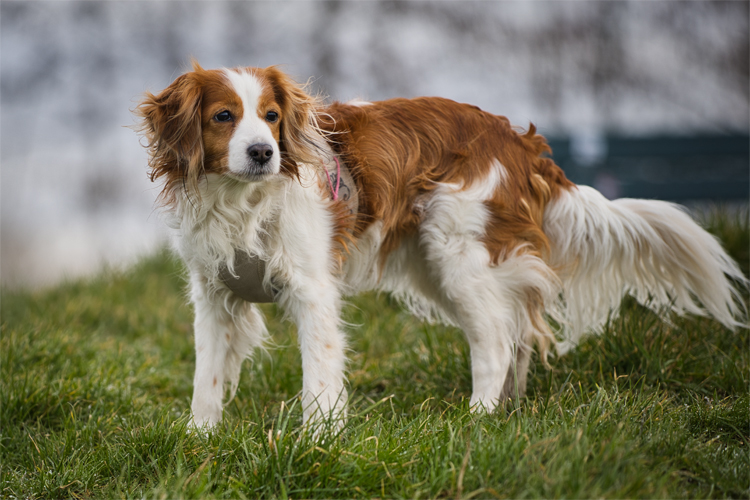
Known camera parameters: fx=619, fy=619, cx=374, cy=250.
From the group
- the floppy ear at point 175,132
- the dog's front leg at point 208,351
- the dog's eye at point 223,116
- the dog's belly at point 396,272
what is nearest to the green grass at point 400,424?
the dog's front leg at point 208,351

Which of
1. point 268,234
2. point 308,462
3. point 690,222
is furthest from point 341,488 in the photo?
point 690,222

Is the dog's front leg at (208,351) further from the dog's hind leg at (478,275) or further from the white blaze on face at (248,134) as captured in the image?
the dog's hind leg at (478,275)

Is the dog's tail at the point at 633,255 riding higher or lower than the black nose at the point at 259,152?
lower

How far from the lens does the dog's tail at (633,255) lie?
10.6 feet

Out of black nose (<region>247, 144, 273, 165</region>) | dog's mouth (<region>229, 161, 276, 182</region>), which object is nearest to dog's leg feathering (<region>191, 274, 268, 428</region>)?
dog's mouth (<region>229, 161, 276, 182</region>)

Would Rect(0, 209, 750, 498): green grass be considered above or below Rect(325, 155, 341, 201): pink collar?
below

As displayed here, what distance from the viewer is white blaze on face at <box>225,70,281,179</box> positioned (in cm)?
249

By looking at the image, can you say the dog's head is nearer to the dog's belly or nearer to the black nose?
the black nose

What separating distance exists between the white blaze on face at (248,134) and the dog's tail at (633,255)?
61.8 inches

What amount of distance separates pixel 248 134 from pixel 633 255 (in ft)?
6.94

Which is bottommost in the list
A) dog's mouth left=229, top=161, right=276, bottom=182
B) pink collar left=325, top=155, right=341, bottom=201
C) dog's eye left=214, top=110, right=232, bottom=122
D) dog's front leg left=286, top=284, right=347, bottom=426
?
dog's front leg left=286, top=284, right=347, bottom=426

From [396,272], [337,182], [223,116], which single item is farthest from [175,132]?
[396,272]

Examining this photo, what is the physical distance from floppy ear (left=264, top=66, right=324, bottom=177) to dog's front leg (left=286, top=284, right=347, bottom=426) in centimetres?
60

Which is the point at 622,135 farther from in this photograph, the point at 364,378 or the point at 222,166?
the point at 222,166
